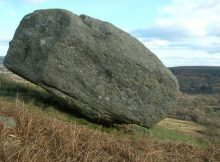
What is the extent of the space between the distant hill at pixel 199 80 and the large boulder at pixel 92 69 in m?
76.3

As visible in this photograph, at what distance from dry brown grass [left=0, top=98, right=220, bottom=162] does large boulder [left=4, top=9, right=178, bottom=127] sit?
531 centimetres

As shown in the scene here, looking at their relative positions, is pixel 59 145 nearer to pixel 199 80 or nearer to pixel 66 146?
pixel 66 146

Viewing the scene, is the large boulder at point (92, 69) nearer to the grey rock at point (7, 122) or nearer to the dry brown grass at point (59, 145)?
the dry brown grass at point (59, 145)

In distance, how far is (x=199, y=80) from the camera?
105 meters

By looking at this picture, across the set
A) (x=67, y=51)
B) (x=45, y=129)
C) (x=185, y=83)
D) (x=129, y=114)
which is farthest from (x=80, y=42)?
(x=185, y=83)

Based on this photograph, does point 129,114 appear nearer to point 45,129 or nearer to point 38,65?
point 38,65

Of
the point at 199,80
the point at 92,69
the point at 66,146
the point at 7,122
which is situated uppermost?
the point at 92,69

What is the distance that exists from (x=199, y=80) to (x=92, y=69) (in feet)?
301

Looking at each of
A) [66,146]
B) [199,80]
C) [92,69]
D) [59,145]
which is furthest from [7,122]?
[199,80]

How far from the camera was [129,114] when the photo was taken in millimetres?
15633

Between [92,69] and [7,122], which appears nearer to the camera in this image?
[7,122]

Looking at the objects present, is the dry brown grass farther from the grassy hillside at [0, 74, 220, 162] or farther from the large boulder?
the large boulder

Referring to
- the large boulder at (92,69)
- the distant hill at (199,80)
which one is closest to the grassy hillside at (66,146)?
the large boulder at (92,69)

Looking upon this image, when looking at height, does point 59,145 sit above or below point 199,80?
below
